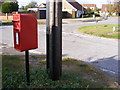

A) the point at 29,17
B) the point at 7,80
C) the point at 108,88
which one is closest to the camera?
the point at 29,17

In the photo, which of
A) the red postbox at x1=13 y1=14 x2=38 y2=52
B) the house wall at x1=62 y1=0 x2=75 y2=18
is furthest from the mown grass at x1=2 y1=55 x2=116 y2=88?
the house wall at x1=62 y1=0 x2=75 y2=18

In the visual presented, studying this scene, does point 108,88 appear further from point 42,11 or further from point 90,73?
point 42,11

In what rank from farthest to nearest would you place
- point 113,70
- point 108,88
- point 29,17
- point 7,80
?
point 113,70 → point 108,88 → point 7,80 → point 29,17

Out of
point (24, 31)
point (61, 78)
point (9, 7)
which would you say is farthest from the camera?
point (9, 7)

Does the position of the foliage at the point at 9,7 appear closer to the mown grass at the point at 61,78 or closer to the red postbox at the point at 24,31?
the mown grass at the point at 61,78

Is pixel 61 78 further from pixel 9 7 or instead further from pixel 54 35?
pixel 9 7

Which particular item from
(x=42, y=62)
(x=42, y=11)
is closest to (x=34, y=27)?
(x=42, y=62)

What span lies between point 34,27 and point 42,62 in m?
2.44

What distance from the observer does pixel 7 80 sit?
3492mm

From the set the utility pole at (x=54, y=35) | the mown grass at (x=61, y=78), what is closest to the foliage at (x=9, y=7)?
the mown grass at (x=61, y=78)

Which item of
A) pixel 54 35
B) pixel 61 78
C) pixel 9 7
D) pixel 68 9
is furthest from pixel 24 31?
pixel 68 9

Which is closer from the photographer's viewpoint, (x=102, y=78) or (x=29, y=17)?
(x=29, y=17)

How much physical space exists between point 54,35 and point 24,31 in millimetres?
765

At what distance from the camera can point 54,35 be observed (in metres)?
3.63
